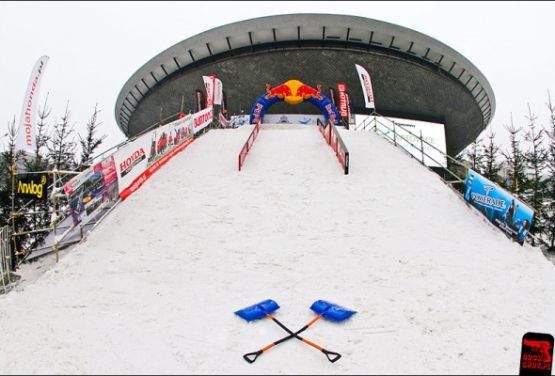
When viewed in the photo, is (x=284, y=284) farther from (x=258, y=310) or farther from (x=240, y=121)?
(x=240, y=121)

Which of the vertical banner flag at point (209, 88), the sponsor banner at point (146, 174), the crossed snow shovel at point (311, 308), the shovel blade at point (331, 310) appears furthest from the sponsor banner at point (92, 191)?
the vertical banner flag at point (209, 88)

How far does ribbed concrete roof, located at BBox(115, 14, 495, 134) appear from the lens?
2620 centimetres

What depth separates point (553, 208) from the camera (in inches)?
650

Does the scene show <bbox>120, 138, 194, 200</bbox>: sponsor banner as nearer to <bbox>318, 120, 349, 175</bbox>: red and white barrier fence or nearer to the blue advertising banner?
<bbox>318, 120, 349, 175</bbox>: red and white barrier fence

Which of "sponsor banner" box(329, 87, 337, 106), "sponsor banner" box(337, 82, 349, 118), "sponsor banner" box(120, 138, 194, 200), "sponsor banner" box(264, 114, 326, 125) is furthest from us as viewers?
"sponsor banner" box(264, 114, 326, 125)

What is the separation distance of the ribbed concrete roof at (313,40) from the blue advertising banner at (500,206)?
1970cm

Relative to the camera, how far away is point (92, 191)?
28.0 ft

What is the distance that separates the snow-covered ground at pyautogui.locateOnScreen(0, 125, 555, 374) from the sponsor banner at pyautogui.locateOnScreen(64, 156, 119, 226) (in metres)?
0.39

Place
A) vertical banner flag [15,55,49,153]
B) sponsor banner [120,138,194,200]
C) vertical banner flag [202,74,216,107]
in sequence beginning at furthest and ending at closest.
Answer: vertical banner flag [202,74,216,107], sponsor banner [120,138,194,200], vertical banner flag [15,55,49,153]

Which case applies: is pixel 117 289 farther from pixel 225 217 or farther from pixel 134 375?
pixel 225 217

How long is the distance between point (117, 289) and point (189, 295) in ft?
3.97

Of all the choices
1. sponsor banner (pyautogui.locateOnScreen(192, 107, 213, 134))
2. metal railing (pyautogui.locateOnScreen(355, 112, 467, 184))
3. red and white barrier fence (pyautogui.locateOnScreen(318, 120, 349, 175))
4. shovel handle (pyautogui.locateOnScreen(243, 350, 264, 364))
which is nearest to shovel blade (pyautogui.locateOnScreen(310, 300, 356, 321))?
shovel handle (pyautogui.locateOnScreen(243, 350, 264, 364))

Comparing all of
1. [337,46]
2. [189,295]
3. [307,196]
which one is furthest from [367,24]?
[189,295]

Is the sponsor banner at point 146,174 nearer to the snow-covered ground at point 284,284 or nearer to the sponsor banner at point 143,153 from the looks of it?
the sponsor banner at point 143,153
